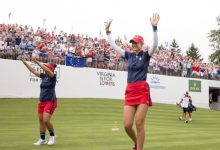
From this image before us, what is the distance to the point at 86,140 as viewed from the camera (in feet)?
43.1

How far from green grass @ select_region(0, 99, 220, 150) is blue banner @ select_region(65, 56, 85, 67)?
9.42 feet

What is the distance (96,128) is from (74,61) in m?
16.3

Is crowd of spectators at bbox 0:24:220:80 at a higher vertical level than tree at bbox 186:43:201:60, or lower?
lower

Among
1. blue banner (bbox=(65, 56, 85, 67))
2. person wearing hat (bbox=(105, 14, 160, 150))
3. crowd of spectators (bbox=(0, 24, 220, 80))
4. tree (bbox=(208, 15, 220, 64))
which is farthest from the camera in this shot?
tree (bbox=(208, 15, 220, 64))

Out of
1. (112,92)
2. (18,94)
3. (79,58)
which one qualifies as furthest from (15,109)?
(112,92)

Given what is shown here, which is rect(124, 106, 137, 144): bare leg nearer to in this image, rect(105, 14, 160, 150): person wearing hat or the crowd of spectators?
rect(105, 14, 160, 150): person wearing hat

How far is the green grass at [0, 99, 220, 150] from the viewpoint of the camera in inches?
481

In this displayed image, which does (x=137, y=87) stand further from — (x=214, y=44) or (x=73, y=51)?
(x=214, y=44)

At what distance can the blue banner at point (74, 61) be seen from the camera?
3479 centimetres

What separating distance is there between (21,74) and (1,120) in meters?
8.85

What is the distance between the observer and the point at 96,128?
64.5ft

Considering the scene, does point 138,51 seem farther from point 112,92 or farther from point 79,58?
point 112,92

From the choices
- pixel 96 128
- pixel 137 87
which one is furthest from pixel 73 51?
pixel 137 87

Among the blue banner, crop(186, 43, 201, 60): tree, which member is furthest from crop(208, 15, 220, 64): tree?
the blue banner
